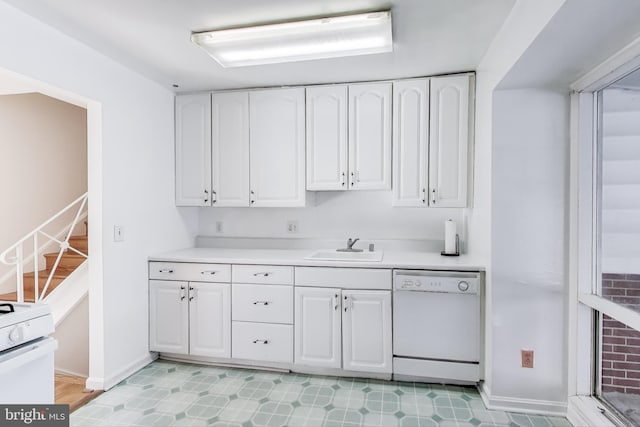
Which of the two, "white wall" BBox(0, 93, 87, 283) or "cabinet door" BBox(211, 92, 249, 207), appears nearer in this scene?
"cabinet door" BBox(211, 92, 249, 207)

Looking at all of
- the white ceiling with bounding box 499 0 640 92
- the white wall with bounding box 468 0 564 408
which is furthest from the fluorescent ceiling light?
the white ceiling with bounding box 499 0 640 92

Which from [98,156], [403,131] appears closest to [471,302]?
[403,131]

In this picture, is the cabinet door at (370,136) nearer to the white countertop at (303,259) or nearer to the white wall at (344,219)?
the white wall at (344,219)

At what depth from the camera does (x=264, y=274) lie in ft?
8.31

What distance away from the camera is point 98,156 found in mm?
2238

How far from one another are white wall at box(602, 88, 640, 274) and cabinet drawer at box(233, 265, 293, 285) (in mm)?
1916

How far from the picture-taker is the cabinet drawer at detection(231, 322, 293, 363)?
2.50 m

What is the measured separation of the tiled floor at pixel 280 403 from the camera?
1.96 metres

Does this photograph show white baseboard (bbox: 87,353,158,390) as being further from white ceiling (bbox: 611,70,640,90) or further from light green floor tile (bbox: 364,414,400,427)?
white ceiling (bbox: 611,70,640,90)

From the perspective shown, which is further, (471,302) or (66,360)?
(66,360)

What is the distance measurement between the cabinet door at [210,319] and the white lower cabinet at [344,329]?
1.81 feet

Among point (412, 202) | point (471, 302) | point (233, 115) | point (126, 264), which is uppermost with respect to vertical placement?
point (233, 115)

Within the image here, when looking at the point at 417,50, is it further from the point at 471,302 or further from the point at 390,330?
the point at 390,330

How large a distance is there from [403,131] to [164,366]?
2.60 m
